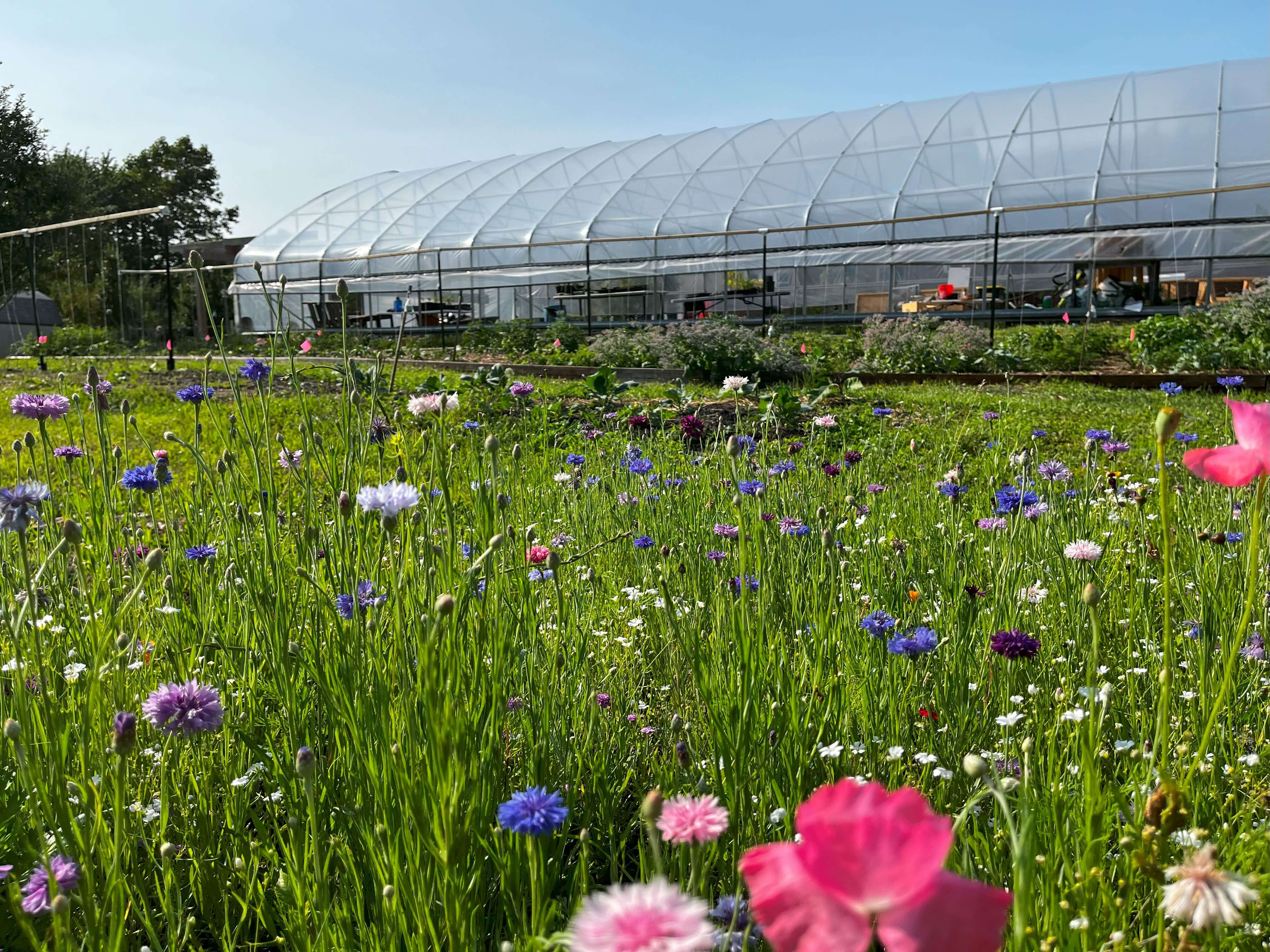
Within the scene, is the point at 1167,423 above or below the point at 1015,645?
above

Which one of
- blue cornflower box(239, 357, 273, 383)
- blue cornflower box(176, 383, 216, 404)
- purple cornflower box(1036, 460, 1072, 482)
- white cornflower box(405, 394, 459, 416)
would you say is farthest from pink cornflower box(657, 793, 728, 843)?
purple cornflower box(1036, 460, 1072, 482)

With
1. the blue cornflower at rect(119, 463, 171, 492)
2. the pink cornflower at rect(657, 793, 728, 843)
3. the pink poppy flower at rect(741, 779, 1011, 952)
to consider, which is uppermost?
the pink poppy flower at rect(741, 779, 1011, 952)

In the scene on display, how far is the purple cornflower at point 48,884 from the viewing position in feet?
2.84

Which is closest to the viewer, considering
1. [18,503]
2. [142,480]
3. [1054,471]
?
[18,503]

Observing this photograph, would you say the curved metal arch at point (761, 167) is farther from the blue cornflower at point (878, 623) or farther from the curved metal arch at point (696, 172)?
the blue cornflower at point (878, 623)

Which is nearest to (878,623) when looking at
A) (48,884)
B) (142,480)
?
(48,884)

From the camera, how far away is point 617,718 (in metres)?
1.64

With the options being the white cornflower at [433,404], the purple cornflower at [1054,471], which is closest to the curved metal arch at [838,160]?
the purple cornflower at [1054,471]

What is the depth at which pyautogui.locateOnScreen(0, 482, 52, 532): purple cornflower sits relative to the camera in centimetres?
128

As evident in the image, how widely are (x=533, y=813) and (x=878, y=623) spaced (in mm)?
819

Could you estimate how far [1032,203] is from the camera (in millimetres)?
→ 14992

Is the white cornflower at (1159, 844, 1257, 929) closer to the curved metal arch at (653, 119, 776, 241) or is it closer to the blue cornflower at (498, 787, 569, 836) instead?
the blue cornflower at (498, 787, 569, 836)

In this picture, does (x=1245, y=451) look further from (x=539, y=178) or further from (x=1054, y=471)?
(x=539, y=178)

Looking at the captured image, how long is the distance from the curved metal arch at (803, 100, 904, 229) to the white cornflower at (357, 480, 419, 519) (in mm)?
15678
